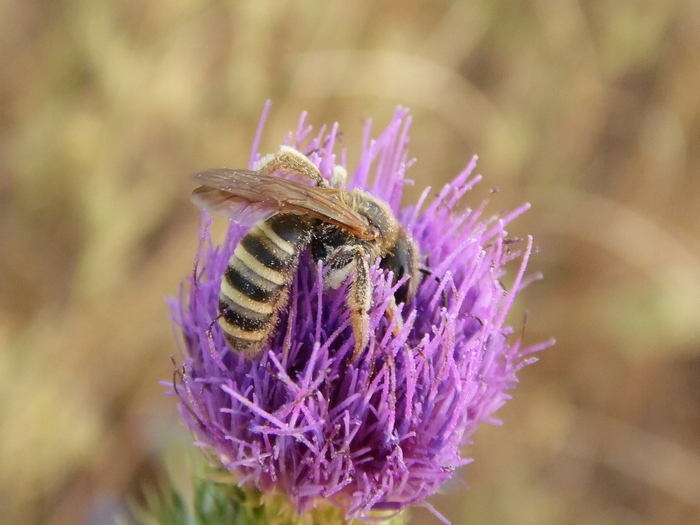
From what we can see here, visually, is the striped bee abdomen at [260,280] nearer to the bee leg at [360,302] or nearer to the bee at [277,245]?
the bee at [277,245]

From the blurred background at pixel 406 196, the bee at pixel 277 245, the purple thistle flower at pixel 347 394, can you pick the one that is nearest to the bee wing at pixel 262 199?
the bee at pixel 277 245

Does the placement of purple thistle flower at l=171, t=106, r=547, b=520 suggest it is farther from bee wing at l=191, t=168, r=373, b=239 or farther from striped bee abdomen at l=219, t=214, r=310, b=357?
bee wing at l=191, t=168, r=373, b=239

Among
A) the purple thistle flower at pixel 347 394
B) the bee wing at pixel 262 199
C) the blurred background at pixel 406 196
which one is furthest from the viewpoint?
the blurred background at pixel 406 196

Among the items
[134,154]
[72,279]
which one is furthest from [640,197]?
[72,279]

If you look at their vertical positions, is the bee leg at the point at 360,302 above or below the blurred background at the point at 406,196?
below

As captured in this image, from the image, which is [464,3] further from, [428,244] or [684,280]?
[428,244]

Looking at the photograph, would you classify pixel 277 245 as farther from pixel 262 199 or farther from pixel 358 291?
pixel 358 291

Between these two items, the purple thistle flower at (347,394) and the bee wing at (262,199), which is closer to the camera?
the bee wing at (262,199)
